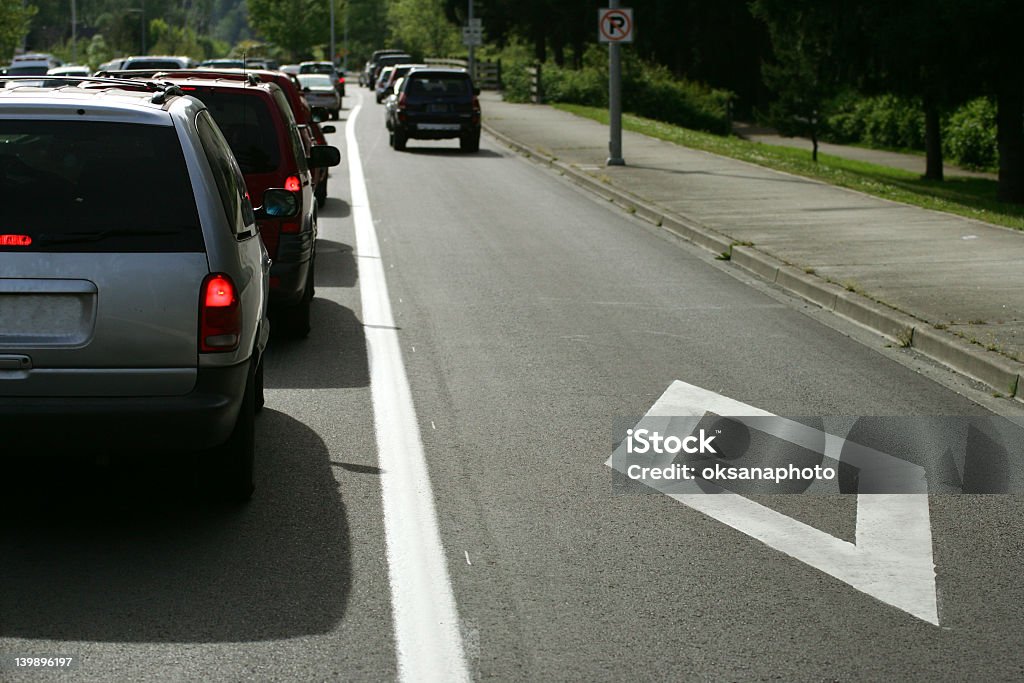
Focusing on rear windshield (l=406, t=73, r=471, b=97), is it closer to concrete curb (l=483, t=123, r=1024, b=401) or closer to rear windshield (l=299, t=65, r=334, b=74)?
concrete curb (l=483, t=123, r=1024, b=401)

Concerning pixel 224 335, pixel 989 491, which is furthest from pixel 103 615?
pixel 989 491

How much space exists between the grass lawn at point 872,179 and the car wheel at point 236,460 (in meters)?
12.1

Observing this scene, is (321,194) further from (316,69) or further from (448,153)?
(316,69)

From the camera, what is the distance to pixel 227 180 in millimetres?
6438

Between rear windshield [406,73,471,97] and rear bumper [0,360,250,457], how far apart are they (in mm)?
26625

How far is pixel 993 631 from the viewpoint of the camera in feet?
16.4

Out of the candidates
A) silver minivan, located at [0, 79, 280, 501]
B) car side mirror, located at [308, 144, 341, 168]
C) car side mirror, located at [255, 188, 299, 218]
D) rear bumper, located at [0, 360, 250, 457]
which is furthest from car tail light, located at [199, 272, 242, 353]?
car side mirror, located at [308, 144, 341, 168]

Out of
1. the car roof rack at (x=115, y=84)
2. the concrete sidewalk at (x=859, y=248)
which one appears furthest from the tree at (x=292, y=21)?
the car roof rack at (x=115, y=84)

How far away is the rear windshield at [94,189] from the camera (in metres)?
5.70

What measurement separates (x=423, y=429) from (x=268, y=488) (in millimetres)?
1355

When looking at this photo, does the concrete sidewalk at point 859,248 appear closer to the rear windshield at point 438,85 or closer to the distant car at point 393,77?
the rear windshield at point 438,85

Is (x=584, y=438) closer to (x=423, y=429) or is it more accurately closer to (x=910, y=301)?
(x=423, y=429)

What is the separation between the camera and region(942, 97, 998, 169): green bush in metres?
47.6

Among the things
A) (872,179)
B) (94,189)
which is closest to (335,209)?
(94,189)
